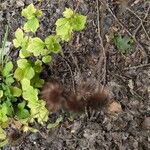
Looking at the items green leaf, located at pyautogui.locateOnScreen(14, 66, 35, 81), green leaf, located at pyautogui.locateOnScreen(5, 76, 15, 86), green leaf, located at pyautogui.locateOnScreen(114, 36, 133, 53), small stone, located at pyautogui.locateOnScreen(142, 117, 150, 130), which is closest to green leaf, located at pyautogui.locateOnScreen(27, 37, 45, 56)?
green leaf, located at pyautogui.locateOnScreen(14, 66, 35, 81)

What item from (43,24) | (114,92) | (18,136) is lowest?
(18,136)

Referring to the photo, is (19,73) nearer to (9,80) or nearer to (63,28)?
(9,80)

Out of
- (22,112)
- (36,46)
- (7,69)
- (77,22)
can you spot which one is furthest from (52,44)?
(22,112)

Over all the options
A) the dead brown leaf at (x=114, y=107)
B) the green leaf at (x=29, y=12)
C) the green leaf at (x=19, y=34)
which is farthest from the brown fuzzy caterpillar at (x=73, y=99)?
the green leaf at (x=29, y=12)

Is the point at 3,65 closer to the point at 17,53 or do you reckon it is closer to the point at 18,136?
the point at 17,53

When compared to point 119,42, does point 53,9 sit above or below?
above

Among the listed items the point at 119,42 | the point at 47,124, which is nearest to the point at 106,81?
the point at 119,42
